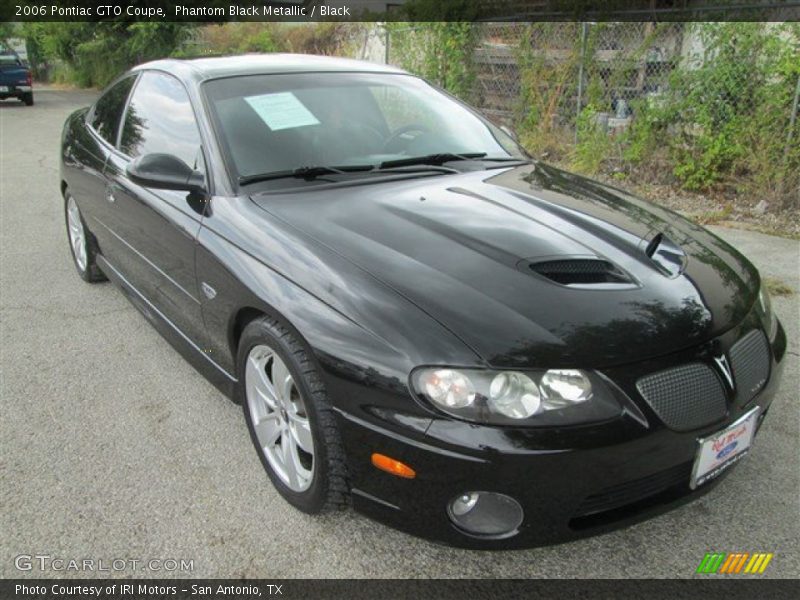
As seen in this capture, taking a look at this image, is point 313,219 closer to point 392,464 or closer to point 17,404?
point 392,464

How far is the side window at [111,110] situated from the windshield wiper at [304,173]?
1592mm

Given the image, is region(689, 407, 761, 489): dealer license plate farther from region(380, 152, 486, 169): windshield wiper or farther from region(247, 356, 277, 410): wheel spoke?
region(380, 152, 486, 169): windshield wiper

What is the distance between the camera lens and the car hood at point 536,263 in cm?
198

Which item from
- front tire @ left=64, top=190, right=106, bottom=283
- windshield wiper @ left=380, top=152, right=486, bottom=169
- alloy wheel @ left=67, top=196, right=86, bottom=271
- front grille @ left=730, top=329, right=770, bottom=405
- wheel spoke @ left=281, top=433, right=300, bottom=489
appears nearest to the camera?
front grille @ left=730, top=329, right=770, bottom=405

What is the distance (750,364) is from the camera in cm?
221

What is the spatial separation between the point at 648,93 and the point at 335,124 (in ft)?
17.2

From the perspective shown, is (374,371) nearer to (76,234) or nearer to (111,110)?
(111,110)

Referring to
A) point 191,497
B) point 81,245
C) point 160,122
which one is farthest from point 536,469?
point 81,245

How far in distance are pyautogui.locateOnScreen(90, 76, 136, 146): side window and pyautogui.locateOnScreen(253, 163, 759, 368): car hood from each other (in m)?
1.90

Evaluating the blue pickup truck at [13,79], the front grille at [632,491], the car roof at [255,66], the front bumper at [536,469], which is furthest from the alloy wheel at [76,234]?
the blue pickup truck at [13,79]

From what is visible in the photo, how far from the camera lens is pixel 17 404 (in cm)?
321

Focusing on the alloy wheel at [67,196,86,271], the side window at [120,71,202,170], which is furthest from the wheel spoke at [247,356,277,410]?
the alloy wheel at [67,196,86,271]

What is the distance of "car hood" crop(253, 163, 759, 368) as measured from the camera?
1.98 metres

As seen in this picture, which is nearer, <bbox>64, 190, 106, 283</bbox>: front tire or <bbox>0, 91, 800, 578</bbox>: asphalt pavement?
<bbox>0, 91, 800, 578</bbox>: asphalt pavement
